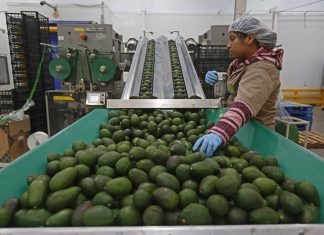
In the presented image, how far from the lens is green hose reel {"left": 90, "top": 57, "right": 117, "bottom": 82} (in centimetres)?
363

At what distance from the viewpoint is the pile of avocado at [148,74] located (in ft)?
8.92

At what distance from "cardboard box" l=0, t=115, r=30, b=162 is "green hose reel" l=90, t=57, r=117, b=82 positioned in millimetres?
1416

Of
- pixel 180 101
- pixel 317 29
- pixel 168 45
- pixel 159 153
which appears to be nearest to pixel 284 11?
pixel 317 29

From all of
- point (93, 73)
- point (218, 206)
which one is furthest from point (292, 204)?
point (93, 73)

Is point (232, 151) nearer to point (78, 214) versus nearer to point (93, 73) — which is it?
point (78, 214)

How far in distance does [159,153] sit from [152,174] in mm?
152

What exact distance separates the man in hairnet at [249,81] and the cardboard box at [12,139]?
10.7 ft

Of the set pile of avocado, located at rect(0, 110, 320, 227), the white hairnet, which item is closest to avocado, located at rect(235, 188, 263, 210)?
pile of avocado, located at rect(0, 110, 320, 227)

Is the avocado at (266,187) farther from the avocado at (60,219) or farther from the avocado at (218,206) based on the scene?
the avocado at (60,219)

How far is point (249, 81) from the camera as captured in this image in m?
1.61

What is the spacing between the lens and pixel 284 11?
7.99m

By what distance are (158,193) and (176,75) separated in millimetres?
2618

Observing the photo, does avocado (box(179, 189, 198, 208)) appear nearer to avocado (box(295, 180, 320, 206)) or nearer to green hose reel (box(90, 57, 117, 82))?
avocado (box(295, 180, 320, 206))

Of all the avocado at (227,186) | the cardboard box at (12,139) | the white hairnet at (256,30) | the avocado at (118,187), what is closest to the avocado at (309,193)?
the avocado at (227,186)
